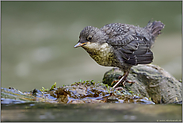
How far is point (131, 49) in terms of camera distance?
168 inches

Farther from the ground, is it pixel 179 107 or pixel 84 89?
pixel 84 89

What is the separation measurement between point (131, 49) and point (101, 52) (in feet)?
2.33

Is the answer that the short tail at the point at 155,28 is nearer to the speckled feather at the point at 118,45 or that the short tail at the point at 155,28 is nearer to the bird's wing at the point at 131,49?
the speckled feather at the point at 118,45

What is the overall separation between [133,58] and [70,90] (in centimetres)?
177

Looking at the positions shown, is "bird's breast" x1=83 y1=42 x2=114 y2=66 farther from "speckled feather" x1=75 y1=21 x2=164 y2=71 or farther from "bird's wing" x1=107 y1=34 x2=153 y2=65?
A: "bird's wing" x1=107 y1=34 x2=153 y2=65

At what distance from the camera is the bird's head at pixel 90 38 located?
3727 mm

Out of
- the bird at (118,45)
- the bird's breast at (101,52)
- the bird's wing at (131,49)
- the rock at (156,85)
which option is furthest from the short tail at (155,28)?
the bird's breast at (101,52)

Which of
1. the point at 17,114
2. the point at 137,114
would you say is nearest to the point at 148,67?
the point at 137,114

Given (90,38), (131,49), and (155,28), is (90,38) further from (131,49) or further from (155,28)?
(155,28)

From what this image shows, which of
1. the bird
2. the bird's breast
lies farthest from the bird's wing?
the bird's breast

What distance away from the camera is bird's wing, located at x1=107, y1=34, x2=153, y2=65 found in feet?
13.5

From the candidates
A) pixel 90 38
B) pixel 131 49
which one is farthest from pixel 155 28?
pixel 90 38

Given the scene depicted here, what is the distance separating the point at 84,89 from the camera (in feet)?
10.2

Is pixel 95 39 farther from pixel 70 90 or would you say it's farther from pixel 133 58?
pixel 70 90
